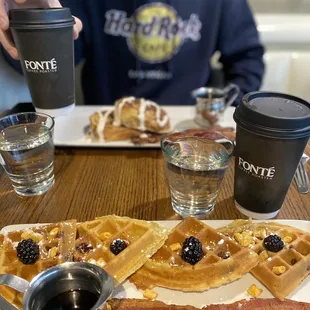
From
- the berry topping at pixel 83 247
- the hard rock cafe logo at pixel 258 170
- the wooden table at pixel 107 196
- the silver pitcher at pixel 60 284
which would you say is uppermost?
the hard rock cafe logo at pixel 258 170

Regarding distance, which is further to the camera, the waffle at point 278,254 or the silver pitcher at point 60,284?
the waffle at point 278,254

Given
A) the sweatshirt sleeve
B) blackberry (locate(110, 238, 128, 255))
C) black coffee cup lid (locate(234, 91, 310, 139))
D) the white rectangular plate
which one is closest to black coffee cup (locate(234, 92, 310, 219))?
black coffee cup lid (locate(234, 91, 310, 139))

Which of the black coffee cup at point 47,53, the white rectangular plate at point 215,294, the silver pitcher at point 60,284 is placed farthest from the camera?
the black coffee cup at point 47,53

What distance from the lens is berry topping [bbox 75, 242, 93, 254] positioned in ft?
3.16

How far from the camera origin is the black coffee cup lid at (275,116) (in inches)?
36.3

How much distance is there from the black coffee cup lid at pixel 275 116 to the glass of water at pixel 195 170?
148 millimetres

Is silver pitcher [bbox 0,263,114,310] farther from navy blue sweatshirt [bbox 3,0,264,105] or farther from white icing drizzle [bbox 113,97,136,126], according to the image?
navy blue sweatshirt [bbox 3,0,264,105]

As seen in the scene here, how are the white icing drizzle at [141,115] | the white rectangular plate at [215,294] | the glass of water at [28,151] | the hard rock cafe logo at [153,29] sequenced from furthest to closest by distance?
the hard rock cafe logo at [153,29] → the white icing drizzle at [141,115] → the glass of water at [28,151] → the white rectangular plate at [215,294]

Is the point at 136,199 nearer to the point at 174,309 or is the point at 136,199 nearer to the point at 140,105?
the point at 174,309

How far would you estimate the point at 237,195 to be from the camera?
45.0 inches

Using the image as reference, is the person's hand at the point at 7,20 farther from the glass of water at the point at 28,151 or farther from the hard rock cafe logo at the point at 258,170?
the hard rock cafe logo at the point at 258,170

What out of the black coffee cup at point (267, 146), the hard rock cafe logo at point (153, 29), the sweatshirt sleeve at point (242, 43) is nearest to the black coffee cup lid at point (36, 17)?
the black coffee cup at point (267, 146)

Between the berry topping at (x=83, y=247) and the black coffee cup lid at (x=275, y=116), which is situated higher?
the black coffee cup lid at (x=275, y=116)

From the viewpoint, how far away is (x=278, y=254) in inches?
37.4
